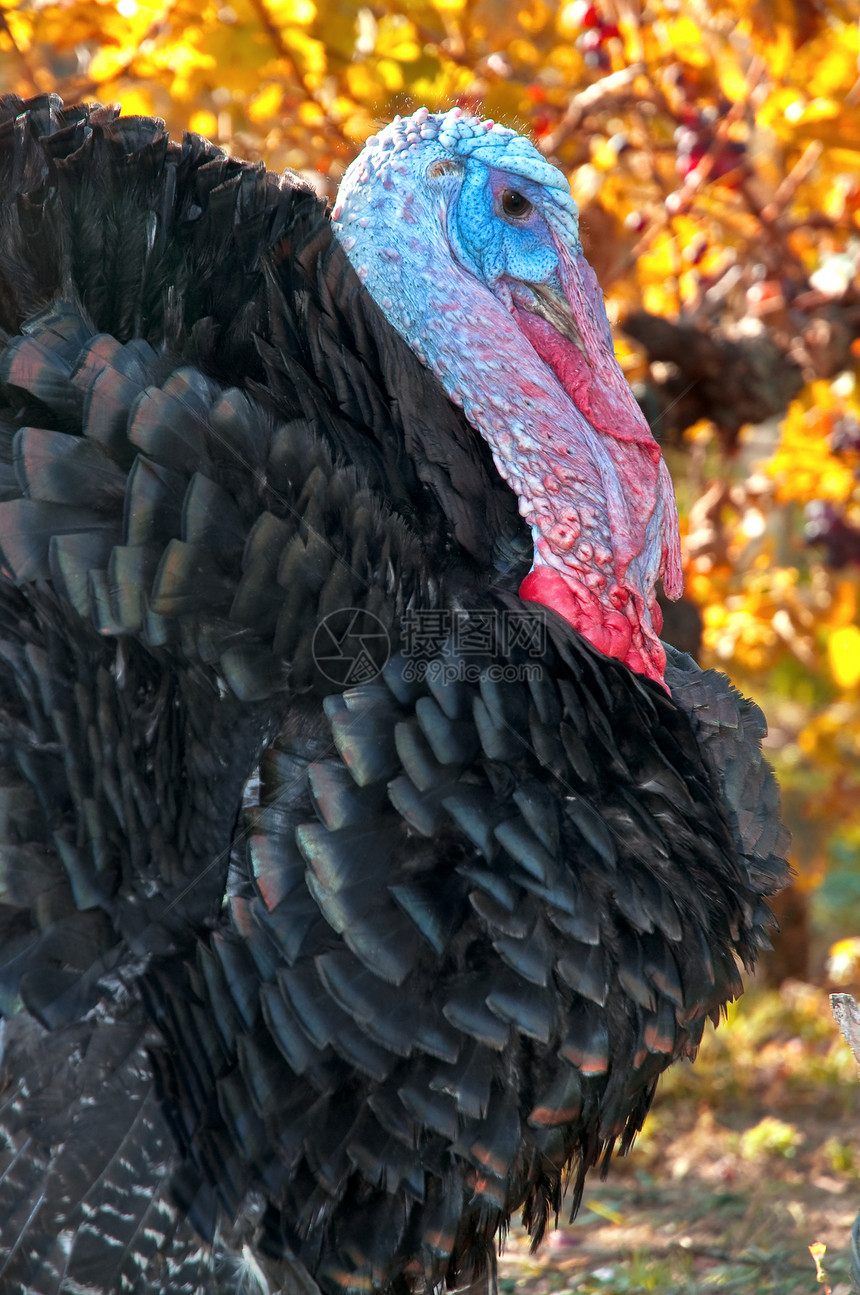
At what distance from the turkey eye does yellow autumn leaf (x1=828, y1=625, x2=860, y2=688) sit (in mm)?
2183

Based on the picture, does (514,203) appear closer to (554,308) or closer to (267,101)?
(554,308)

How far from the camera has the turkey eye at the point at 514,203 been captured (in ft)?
7.22

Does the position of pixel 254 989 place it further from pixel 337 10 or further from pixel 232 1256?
pixel 337 10

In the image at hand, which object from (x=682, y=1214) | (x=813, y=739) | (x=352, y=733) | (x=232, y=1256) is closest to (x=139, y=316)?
(x=352, y=733)

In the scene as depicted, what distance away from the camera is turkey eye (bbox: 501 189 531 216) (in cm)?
220

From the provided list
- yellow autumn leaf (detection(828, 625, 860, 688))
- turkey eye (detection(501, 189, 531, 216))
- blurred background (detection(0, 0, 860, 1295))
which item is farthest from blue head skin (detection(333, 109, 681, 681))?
yellow autumn leaf (detection(828, 625, 860, 688))

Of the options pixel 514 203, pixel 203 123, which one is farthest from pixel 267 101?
pixel 514 203

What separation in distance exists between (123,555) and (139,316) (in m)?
0.40

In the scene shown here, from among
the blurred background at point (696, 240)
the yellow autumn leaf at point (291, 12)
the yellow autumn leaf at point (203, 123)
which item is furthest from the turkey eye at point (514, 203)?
the yellow autumn leaf at point (203, 123)

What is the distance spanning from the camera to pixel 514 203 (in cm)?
221

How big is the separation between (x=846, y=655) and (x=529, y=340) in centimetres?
214

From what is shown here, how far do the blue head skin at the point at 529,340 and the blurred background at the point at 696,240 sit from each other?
18.8 inches

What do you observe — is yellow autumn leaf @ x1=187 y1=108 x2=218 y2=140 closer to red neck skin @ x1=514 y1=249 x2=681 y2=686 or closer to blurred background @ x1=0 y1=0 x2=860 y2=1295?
blurred background @ x1=0 y1=0 x2=860 y2=1295

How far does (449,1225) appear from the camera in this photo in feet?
5.96
